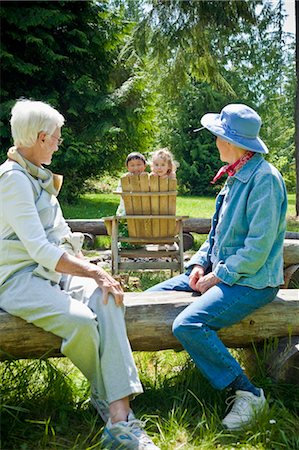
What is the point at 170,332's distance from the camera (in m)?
3.01

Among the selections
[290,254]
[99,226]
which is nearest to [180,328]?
[290,254]

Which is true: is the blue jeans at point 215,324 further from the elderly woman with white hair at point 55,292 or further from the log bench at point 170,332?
the elderly woman with white hair at point 55,292

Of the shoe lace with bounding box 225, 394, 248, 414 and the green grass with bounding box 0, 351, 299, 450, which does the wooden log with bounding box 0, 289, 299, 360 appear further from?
the shoe lace with bounding box 225, 394, 248, 414

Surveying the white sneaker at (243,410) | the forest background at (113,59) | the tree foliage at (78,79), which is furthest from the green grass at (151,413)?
the tree foliage at (78,79)

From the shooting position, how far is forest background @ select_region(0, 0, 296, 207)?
38.4 ft

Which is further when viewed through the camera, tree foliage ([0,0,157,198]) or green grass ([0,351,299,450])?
tree foliage ([0,0,157,198])

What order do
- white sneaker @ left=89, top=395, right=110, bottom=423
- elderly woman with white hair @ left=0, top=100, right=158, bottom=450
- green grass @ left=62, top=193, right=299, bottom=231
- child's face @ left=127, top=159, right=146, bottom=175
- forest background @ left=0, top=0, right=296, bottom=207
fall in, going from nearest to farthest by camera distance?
1. elderly woman with white hair @ left=0, top=100, right=158, bottom=450
2. white sneaker @ left=89, top=395, right=110, bottom=423
3. child's face @ left=127, top=159, right=146, bottom=175
4. forest background @ left=0, top=0, right=296, bottom=207
5. green grass @ left=62, top=193, right=299, bottom=231

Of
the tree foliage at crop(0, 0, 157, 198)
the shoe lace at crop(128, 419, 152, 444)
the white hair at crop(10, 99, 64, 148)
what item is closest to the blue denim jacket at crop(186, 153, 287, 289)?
the shoe lace at crop(128, 419, 152, 444)

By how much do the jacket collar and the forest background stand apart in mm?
9255

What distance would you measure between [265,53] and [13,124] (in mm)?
11658

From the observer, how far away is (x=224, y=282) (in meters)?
2.90

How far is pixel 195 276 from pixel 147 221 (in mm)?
2956

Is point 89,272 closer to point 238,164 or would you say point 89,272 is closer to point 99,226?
point 238,164

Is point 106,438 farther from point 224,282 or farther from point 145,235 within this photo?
point 145,235
